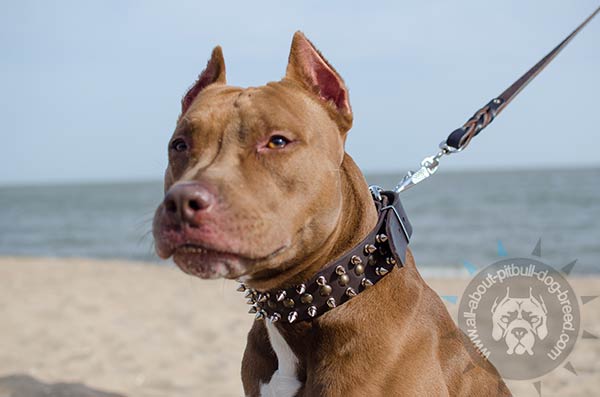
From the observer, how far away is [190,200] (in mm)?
2516

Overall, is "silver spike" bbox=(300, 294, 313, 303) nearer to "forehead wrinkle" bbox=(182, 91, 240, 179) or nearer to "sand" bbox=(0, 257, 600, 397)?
"forehead wrinkle" bbox=(182, 91, 240, 179)

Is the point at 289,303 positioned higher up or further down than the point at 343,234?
further down

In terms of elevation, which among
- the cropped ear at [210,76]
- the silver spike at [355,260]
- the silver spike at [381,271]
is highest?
the cropped ear at [210,76]

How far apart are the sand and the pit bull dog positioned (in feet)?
3.39

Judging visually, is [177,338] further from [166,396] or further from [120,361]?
[166,396]

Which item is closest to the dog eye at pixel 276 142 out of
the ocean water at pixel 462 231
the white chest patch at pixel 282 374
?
the white chest patch at pixel 282 374

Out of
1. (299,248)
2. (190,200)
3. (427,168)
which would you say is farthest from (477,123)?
(190,200)

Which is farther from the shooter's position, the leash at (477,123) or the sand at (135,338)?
the sand at (135,338)

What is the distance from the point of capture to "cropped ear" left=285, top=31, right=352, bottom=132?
3.24 m

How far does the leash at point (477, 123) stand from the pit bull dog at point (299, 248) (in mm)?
807

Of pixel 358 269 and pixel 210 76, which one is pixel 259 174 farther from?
pixel 210 76

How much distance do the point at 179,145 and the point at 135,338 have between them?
17.4ft

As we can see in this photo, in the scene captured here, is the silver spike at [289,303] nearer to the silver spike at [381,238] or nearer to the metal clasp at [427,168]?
the silver spike at [381,238]

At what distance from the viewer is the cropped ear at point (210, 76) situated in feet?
11.8
